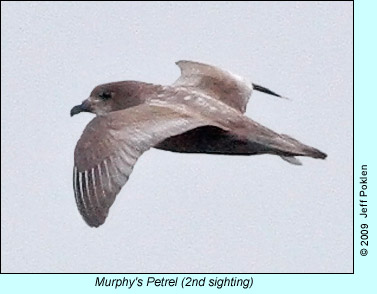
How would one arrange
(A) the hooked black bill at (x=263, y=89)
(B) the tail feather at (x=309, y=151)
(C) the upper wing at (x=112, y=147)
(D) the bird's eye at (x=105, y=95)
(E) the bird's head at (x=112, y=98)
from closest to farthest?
1. (C) the upper wing at (x=112, y=147)
2. (B) the tail feather at (x=309, y=151)
3. (E) the bird's head at (x=112, y=98)
4. (D) the bird's eye at (x=105, y=95)
5. (A) the hooked black bill at (x=263, y=89)

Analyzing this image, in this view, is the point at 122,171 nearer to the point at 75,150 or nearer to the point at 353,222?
the point at 75,150

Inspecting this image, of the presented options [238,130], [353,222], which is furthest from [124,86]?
[353,222]

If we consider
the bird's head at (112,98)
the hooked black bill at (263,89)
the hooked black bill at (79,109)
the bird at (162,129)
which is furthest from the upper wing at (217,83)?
the hooked black bill at (79,109)

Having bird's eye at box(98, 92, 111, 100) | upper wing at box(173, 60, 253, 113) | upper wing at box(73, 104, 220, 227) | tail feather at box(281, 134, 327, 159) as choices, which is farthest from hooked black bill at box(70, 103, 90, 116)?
tail feather at box(281, 134, 327, 159)

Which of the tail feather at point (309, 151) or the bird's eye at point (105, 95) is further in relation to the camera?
the bird's eye at point (105, 95)

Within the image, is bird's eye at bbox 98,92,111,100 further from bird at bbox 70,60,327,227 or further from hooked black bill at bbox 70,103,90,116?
hooked black bill at bbox 70,103,90,116

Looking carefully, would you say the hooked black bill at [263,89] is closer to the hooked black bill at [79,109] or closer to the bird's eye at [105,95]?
the bird's eye at [105,95]

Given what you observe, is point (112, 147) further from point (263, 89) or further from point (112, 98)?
point (263, 89)
